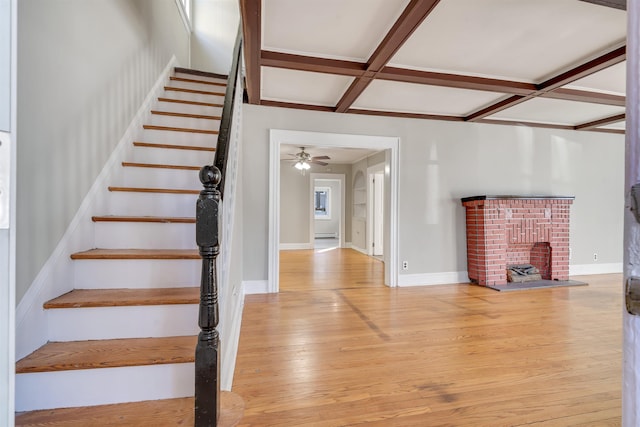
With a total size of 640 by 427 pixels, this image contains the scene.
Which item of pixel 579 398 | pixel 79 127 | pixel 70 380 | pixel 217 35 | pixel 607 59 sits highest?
pixel 217 35

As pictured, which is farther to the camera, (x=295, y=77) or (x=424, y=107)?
(x=424, y=107)

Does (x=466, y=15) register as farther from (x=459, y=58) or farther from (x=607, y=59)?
(x=607, y=59)

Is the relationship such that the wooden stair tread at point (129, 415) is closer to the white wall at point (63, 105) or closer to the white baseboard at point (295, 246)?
the white wall at point (63, 105)

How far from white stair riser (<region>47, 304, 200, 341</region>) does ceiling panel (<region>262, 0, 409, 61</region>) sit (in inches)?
77.3

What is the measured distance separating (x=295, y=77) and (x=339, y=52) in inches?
23.6

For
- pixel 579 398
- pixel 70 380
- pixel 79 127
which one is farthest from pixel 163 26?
pixel 579 398

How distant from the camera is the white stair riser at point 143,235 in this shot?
6.13 feet

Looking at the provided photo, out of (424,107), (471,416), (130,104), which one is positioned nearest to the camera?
(471,416)

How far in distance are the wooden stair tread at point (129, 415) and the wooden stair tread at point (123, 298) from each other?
42cm

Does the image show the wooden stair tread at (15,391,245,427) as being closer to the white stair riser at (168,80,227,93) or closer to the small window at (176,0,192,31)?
the white stair riser at (168,80,227,93)

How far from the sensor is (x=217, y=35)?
5.12 meters

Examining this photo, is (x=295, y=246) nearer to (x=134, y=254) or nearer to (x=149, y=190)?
(x=149, y=190)

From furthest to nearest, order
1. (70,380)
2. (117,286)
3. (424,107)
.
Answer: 1. (424,107)
2. (117,286)
3. (70,380)

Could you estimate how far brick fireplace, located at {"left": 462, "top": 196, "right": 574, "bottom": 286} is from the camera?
13.2ft
